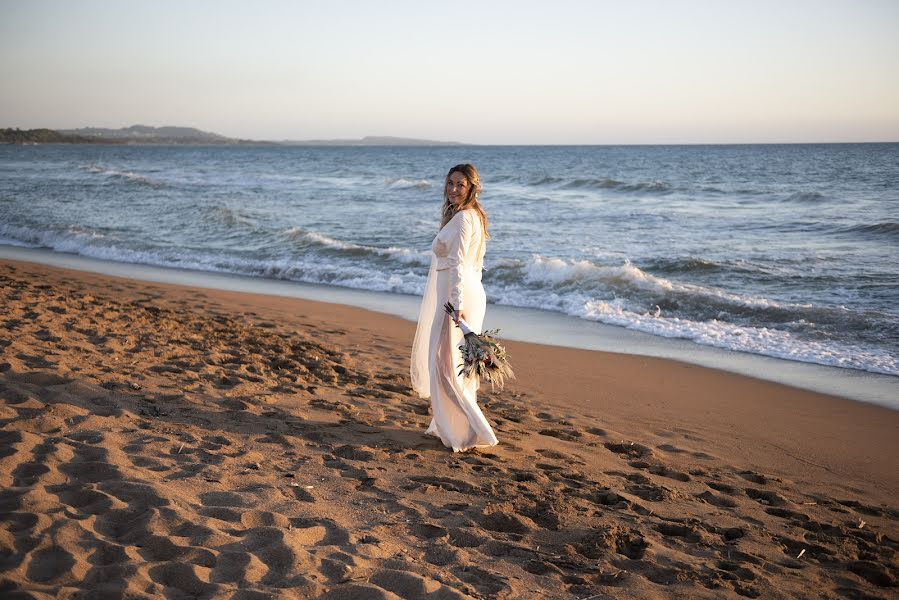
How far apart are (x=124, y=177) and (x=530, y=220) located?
2579cm

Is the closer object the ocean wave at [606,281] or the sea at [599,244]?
the sea at [599,244]

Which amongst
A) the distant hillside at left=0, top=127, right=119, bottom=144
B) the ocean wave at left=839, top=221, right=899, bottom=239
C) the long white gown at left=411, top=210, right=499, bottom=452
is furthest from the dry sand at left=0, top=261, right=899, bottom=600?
the distant hillside at left=0, top=127, right=119, bottom=144

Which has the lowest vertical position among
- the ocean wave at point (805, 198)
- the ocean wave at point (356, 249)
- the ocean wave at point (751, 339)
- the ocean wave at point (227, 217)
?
the ocean wave at point (751, 339)

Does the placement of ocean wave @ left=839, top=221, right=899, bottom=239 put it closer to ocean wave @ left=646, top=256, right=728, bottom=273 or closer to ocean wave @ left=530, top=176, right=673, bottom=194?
ocean wave @ left=646, top=256, right=728, bottom=273

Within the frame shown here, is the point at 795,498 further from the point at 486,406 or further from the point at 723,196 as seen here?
the point at 723,196

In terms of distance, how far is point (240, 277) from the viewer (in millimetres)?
14367

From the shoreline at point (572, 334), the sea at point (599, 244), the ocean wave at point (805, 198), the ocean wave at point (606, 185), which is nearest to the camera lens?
the shoreline at point (572, 334)

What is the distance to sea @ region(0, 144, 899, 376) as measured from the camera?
10469 millimetres

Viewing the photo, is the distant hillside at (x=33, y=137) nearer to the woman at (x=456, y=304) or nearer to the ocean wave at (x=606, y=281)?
the ocean wave at (x=606, y=281)

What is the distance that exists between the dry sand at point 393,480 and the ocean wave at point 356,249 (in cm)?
773

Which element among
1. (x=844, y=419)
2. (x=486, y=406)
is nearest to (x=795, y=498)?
(x=844, y=419)

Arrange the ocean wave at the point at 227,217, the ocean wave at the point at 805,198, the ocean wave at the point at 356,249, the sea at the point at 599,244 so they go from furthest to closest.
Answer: the ocean wave at the point at 805,198, the ocean wave at the point at 227,217, the ocean wave at the point at 356,249, the sea at the point at 599,244

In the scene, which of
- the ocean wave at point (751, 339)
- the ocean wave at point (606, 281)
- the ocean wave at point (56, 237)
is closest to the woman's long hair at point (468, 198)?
the ocean wave at point (751, 339)

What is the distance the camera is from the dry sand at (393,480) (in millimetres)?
3309
